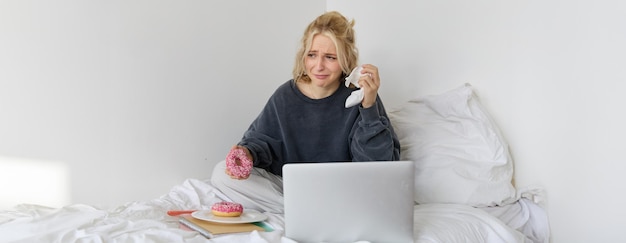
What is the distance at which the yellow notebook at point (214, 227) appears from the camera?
4.68 feet

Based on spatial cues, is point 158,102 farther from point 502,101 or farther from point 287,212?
point 502,101

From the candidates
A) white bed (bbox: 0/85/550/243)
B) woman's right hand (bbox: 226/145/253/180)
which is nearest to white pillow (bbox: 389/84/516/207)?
white bed (bbox: 0/85/550/243)

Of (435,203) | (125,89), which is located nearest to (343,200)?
(435,203)

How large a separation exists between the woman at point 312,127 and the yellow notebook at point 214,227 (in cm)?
28

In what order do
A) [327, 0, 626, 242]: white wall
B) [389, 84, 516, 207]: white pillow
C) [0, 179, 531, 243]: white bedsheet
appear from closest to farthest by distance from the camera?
[0, 179, 531, 243]: white bedsheet → [327, 0, 626, 242]: white wall → [389, 84, 516, 207]: white pillow

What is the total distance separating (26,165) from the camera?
2.00 metres

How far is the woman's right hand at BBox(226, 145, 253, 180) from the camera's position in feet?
5.91

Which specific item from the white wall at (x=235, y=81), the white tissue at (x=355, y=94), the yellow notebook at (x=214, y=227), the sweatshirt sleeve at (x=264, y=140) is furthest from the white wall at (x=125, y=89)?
the white tissue at (x=355, y=94)

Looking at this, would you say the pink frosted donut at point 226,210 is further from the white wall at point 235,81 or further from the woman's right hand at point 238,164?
the white wall at point 235,81

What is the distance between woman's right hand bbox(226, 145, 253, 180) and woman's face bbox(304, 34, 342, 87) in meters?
0.34

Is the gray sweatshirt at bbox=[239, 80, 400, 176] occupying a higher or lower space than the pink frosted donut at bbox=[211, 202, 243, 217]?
higher

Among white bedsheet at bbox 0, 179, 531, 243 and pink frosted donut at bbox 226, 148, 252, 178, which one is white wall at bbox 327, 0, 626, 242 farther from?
pink frosted donut at bbox 226, 148, 252, 178

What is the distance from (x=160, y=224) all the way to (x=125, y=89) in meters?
0.87

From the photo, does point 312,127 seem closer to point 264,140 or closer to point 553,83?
point 264,140
